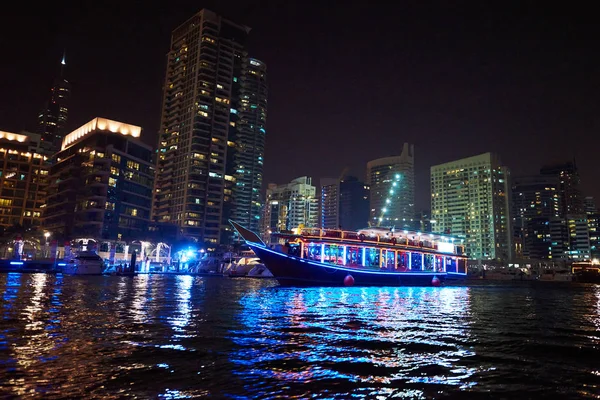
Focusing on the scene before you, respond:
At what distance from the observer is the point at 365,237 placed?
46969mm

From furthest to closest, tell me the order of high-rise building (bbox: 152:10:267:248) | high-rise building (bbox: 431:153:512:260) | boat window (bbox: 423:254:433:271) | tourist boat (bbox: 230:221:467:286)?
high-rise building (bbox: 431:153:512:260)
high-rise building (bbox: 152:10:267:248)
boat window (bbox: 423:254:433:271)
tourist boat (bbox: 230:221:467:286)

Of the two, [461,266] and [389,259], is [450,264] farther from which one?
[389,259]

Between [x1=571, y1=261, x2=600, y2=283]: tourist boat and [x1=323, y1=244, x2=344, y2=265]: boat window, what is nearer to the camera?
[x1=323, y1=244, x2=344, y2=265]: boat window

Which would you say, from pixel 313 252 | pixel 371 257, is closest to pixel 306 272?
pixel 313 252

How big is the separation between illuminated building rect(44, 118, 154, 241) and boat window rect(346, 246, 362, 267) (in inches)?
2679

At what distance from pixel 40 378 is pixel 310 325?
29.3 ft

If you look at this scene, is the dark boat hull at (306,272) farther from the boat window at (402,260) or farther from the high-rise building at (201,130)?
the high-rise building at (201,130)

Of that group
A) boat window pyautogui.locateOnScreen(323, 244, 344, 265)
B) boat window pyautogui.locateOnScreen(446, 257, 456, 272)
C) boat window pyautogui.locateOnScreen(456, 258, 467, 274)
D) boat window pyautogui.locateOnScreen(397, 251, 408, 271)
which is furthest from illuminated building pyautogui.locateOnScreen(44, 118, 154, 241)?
boat window pyautogui.locateOnScreen(456, 258, 467, 274)

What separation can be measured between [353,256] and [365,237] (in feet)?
9.15

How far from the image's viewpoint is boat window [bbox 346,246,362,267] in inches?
1790

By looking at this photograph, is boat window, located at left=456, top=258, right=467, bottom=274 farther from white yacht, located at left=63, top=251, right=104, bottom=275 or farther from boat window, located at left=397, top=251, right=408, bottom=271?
white yacht, located at left=63, top=251, right=104, bottom=275

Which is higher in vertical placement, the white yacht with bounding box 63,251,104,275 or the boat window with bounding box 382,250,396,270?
the boat window with bounding box 382,250,396,270

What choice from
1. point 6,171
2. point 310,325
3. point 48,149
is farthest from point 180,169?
point 310,325

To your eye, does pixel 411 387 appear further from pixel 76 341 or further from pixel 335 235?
pixel 335 235
